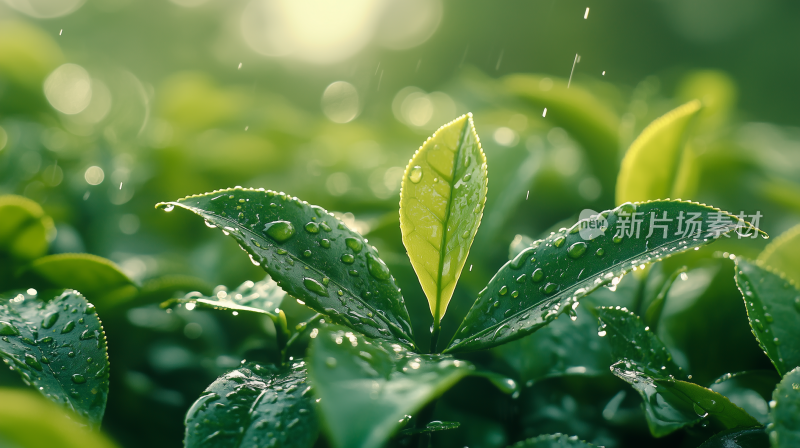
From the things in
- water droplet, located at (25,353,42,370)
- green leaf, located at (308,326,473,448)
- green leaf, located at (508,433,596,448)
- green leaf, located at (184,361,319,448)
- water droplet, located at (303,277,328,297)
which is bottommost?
green leaf, located at (508,433,596,448)

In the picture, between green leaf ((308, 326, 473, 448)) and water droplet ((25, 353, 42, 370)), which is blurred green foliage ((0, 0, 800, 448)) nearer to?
water droplet ((25, 353, 42, 370))

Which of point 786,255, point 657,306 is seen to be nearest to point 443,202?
point 657,306

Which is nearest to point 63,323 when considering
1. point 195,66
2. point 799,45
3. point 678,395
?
point 678,395

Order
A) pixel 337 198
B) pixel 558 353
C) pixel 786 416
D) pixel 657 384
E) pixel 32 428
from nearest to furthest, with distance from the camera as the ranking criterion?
1. pixel 32 428
2. pixel 786 416
3. pixel 657 384
4. pixel 558 353
5. pixel 337 198

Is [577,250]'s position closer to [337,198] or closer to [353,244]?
[353,244]

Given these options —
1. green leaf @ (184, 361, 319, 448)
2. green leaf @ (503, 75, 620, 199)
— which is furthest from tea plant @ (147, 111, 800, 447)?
green leaf @ (503, 75, 620, 199)

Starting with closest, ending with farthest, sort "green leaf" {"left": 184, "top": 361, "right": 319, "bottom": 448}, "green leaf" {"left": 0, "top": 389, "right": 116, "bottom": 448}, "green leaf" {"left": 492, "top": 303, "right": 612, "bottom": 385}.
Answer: "green leaf" {"left": 0, "top": 389, "right": 116, "bottom": 448} < "green leaf" {"left": 184, "top": 361, "right": 319, "bottom": 448} < "green leaf" {"left": 492, "top": 303, "right": 612, "bottom": 385}

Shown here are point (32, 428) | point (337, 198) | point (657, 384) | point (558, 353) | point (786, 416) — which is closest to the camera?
point (32, 428)
